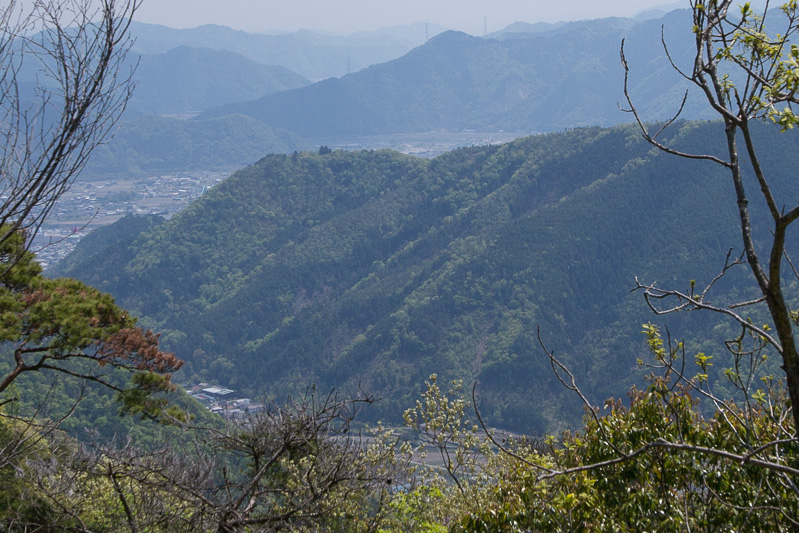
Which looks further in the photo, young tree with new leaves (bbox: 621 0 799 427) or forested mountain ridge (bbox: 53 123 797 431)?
forested mountain ridge (bbox: 53 123 797 431)

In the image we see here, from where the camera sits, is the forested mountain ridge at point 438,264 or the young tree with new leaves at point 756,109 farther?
the forested mountain ridge at point 438,264

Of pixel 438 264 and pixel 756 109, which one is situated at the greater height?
pixel 756 109

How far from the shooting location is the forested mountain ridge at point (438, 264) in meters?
73.7

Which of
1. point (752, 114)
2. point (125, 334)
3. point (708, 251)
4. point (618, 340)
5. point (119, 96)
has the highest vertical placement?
point (119, 96)

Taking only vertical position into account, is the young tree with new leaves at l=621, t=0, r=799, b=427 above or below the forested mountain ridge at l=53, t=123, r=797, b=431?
above

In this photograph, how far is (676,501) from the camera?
564 cm

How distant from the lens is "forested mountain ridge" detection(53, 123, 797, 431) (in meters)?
73.7

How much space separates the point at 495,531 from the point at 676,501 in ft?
4.79

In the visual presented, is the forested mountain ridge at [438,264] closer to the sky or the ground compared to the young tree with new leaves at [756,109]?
closer to the ground

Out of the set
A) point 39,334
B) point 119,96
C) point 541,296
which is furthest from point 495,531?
point 541,296

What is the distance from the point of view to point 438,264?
92.4 m

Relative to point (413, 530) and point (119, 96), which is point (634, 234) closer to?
point (413, 530)

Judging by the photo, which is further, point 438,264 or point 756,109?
point 438,264

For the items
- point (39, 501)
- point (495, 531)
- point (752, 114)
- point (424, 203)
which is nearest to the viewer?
point (752, 114)
